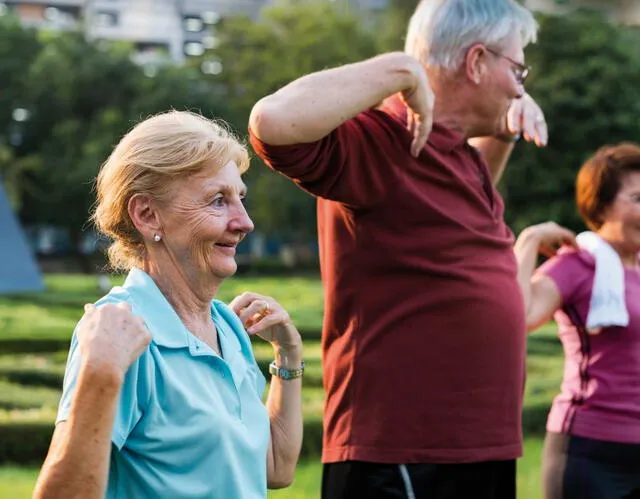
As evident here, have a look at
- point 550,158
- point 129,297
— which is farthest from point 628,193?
point 550,158

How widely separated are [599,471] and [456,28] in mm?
1640

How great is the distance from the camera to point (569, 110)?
3212 cm

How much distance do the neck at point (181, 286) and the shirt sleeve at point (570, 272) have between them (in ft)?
6.44

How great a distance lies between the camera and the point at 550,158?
32.4m

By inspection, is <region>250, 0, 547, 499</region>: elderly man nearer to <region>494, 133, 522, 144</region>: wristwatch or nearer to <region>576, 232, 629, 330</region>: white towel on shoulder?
<region>494, 133, 522, 144</region>: wristwatch

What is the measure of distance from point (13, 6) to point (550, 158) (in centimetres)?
4591

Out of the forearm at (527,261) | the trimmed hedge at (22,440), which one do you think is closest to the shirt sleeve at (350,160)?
the forearm at (527,261)

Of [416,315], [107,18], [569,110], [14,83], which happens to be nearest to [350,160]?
[416,315]

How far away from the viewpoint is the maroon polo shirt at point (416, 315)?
2984 millimetres

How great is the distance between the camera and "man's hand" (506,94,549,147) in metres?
3.65

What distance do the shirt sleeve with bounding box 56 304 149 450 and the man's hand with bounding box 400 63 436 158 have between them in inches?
39.3

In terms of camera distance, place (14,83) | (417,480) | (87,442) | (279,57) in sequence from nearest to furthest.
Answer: (87,442), (417,480), (14,83), (279,57)

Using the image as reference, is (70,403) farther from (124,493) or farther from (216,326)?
(216,326)

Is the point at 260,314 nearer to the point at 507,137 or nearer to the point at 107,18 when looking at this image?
the point at 507,137
